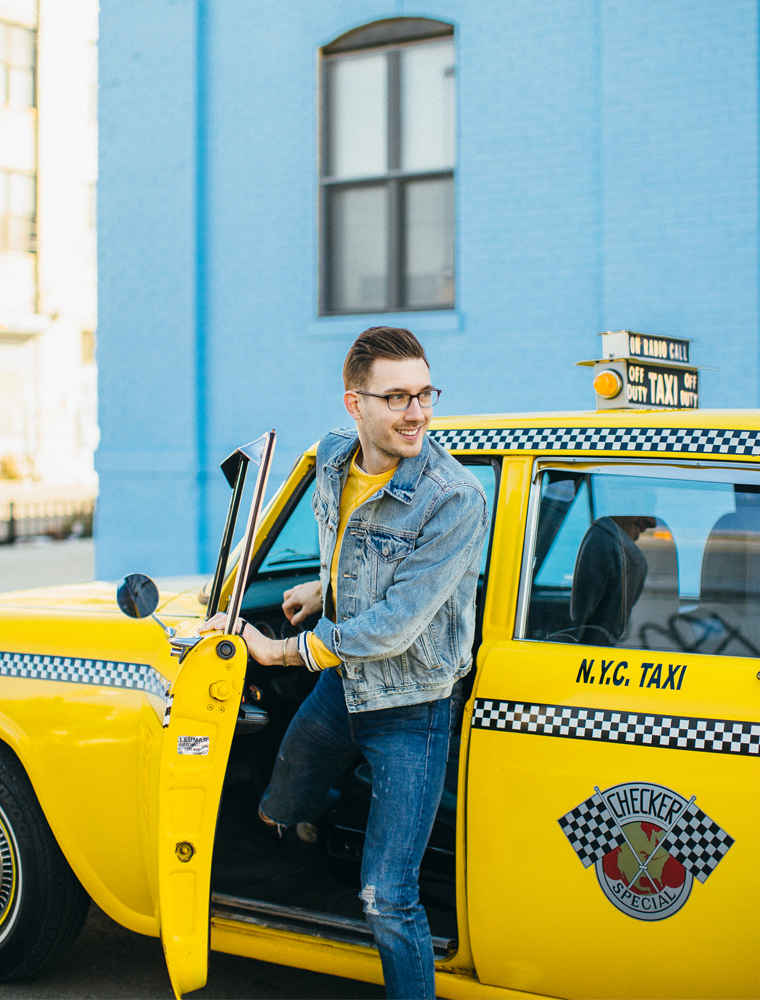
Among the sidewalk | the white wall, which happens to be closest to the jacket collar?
the sidewalk

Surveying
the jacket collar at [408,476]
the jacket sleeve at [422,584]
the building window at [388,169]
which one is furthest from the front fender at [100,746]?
the building window at [388,169]

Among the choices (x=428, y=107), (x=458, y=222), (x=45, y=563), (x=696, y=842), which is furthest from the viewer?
(x=45, y=563)

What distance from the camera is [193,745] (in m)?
2.50

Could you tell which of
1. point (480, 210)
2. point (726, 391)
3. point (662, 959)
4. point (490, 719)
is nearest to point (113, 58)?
point (480, 210)

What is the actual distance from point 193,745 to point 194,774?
76 mm

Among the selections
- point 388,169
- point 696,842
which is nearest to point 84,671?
point 696,842

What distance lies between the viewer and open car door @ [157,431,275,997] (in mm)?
2490

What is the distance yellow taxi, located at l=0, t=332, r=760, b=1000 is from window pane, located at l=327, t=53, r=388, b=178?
5457mm

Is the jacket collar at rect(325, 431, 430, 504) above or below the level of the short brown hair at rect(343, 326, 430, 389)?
below

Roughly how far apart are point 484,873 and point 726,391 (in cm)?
492

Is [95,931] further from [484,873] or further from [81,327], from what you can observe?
[81,327]

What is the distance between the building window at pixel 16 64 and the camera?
25.1 meters

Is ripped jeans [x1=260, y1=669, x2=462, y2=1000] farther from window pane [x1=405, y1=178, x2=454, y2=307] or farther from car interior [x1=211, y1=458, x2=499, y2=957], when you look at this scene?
window pane [x1=405, y1=178, x2=454, y2=307]

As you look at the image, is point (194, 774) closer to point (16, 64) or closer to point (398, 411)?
point (398, 411)
